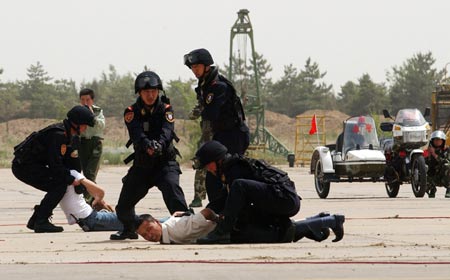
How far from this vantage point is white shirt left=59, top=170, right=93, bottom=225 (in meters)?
15.5

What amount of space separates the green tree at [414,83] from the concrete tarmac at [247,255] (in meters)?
116

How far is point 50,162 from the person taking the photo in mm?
15461

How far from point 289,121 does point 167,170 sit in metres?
113

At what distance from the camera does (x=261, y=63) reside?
144 metres

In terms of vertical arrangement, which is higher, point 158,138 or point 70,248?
point 158,138

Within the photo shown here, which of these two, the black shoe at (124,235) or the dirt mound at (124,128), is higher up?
the black shoe at (124,235)

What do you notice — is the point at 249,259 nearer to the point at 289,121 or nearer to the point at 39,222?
the point at 39,222

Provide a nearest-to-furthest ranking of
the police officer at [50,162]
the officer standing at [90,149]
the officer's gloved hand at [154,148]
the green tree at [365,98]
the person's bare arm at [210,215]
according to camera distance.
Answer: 1. the person's bare arm at [210,215]
2. the officer's gloved hand at [154,148]
3. the police officer at [50,162]
4. the officer standing at [90,149]
5. the green tree at [365,98]

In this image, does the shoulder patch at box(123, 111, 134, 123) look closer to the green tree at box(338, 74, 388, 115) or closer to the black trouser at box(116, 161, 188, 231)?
the black trouser at box(116, 161, 188, 231)

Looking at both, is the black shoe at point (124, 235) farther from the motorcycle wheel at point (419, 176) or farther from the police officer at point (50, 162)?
the motorcycle wheel at point (419, 176)

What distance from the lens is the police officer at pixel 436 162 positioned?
24.6 meters

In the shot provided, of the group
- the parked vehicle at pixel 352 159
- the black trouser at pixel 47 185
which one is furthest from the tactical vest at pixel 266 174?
the parked vehicle at pixel 352 159

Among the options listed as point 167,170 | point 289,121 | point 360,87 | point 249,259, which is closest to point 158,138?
point 167,170

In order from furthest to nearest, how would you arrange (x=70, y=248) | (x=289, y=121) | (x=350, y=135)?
(x=289, y=121) → (x=350, y=135) → (x=70, y=248)
